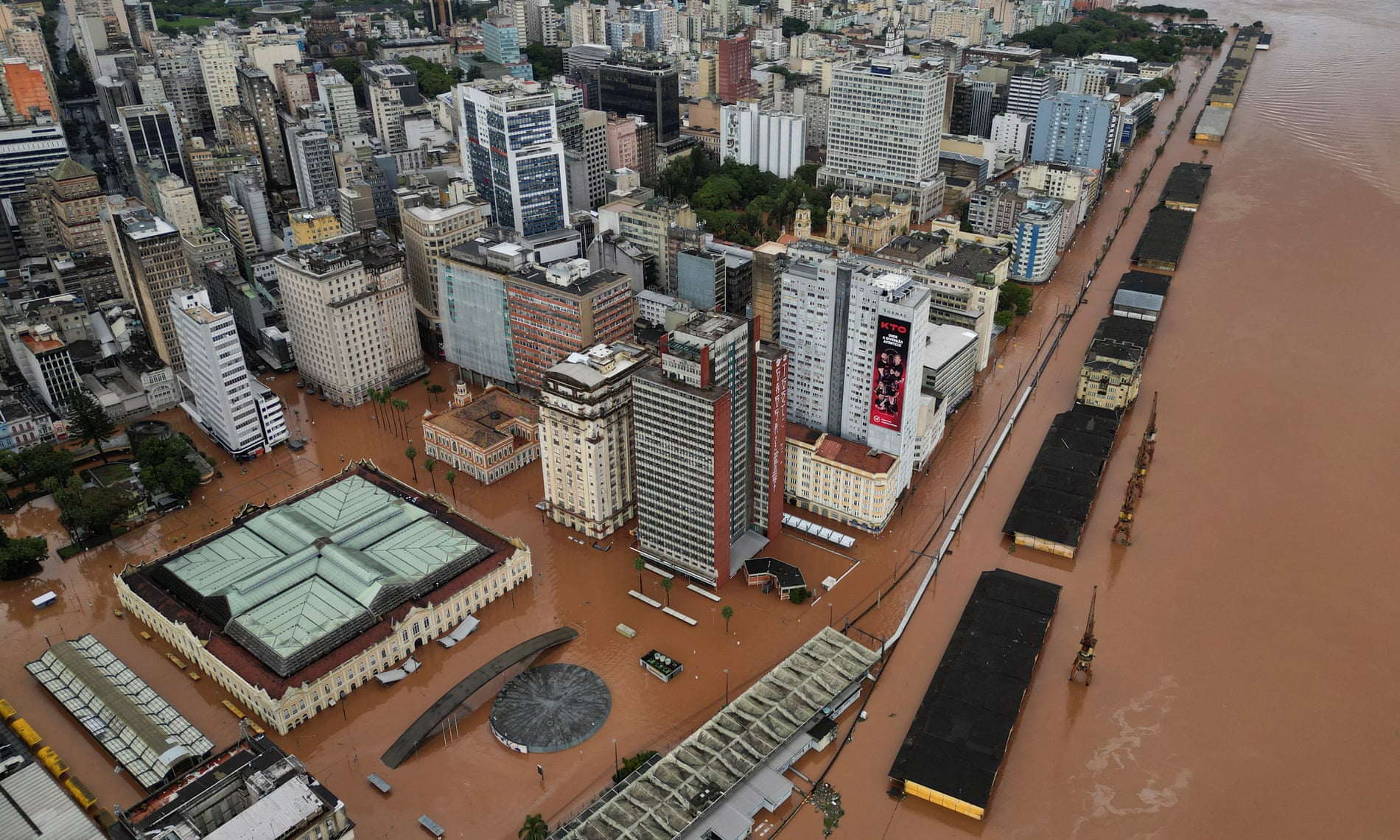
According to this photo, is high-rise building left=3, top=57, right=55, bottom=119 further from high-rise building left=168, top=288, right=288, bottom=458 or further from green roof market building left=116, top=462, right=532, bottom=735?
green roof market building left=116, top=462, right=532, bottom=735

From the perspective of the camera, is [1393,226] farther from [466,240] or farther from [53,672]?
[53,672]

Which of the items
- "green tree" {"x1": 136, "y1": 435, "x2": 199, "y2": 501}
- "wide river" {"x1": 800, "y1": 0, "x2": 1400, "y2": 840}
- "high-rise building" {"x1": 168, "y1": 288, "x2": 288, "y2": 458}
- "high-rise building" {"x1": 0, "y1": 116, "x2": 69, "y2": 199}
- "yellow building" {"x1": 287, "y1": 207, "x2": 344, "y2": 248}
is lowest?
"wide river" {"x1": 800, "y1": 0, "x2": 1400, "y2": 840}

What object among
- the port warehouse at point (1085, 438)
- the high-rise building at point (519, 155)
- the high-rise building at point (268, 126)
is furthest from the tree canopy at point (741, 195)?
the high-rise building at point (268, 126)

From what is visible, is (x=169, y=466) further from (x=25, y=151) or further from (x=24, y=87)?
(x=24, y=87)

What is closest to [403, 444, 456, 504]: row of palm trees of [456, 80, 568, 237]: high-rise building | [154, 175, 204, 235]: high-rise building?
[456, 80, 568, 237]: high-rise building

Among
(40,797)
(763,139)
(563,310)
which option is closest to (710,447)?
(563,310)

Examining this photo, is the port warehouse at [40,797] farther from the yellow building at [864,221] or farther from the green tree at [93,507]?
the yellow building at [864,221]

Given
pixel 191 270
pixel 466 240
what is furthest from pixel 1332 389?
pixel 191 270
